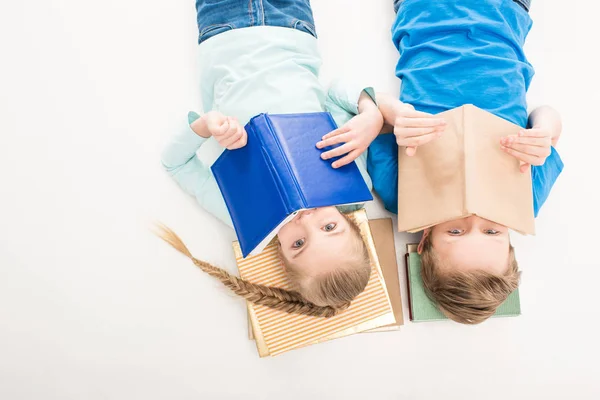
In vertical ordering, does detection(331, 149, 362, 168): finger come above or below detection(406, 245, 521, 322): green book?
above

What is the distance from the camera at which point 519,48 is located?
982 millimetres

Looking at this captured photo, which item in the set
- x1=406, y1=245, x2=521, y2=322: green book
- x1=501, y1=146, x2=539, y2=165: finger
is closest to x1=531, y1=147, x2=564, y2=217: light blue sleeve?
x1=501, y1=146, x2=539, y2=165: finger

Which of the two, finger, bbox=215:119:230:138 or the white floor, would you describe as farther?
the white floor

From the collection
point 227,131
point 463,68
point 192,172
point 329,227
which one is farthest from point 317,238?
point 463,68

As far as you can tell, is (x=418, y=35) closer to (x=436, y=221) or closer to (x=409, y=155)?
(x=409, y=155)

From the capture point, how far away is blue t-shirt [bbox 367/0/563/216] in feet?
3.08

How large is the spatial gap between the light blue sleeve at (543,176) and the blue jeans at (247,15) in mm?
559

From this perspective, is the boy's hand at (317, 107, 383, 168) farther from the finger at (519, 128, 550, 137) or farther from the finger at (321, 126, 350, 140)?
the finger at (519, 128, 550, 137)

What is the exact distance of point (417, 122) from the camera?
84 centimetres

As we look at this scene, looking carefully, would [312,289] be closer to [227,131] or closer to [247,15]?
[227,131]

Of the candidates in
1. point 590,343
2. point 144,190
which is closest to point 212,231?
point 144,190

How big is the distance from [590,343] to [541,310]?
13 centimetres

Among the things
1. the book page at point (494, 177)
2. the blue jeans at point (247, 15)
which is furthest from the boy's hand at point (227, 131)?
the book page at point (494, 177)

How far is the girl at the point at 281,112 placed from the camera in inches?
33.4
